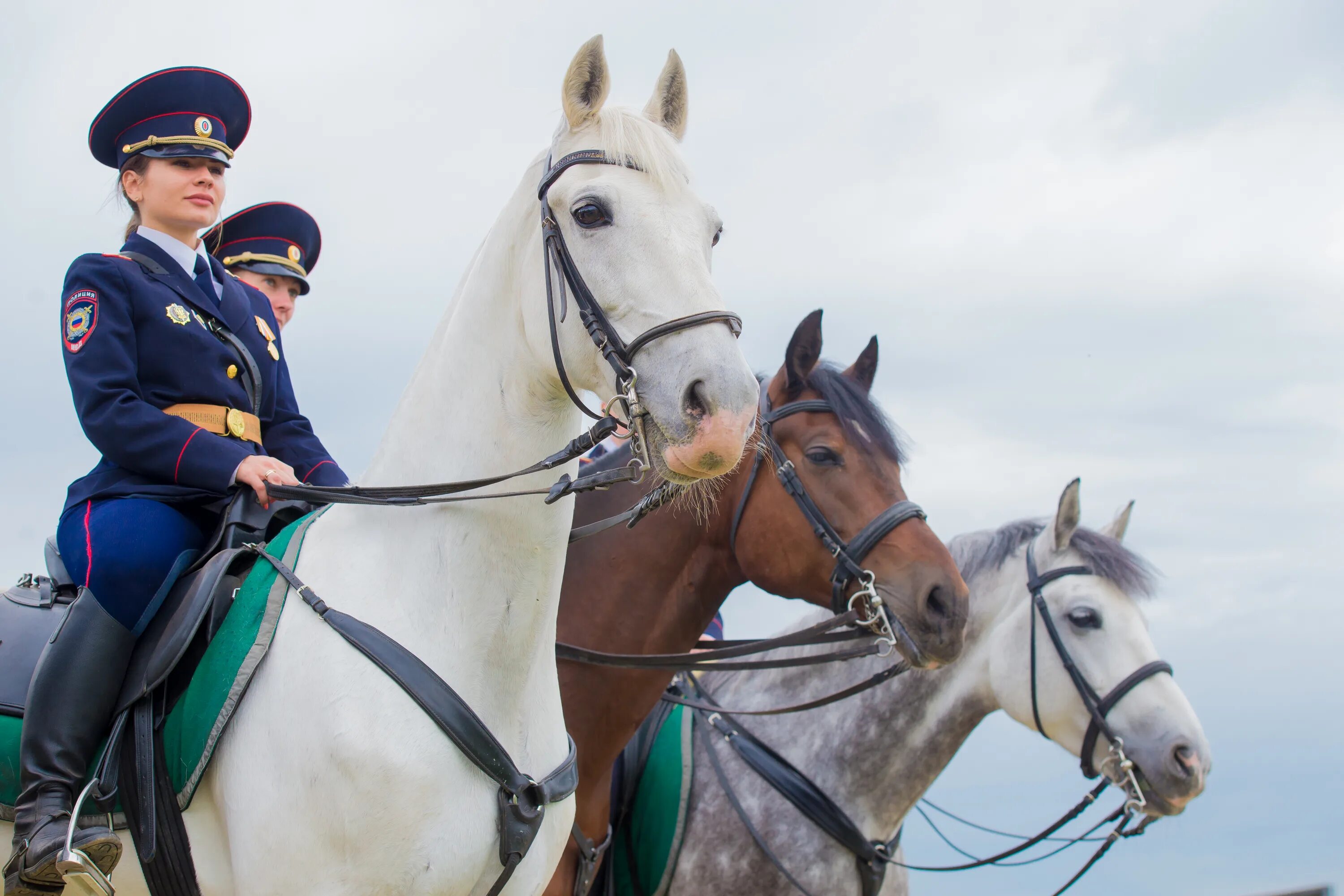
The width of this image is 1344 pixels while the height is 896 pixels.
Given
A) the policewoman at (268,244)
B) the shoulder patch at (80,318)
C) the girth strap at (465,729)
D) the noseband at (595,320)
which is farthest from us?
the policewoman at (268,244)

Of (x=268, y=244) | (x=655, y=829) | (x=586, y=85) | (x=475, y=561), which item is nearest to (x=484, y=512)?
(x=475, y=561)

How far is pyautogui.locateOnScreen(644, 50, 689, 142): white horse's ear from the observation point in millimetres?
3621

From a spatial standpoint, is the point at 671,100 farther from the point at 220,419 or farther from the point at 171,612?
the point at 171,612

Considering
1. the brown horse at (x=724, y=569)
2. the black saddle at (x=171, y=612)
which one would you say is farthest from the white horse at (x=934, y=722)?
the black saddle at (x=171, y=612)

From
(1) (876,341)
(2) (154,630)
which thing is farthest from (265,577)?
(1) (876,341)

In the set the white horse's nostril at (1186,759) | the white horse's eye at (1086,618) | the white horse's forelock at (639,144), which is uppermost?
the white horse's eye at (1086,618)

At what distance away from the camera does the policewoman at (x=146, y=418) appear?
321cm

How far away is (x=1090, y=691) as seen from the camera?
5.81 meters

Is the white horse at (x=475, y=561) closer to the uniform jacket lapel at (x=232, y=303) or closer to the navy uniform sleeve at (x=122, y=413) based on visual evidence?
the navy uniform sleeve at (x=122, y=413)

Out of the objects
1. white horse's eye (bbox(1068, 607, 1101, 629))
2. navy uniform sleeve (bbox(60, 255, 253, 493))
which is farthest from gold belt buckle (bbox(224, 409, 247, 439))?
white horse's eye (bbox(1068, 607, 1101, 629))

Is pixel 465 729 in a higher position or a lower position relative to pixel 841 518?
→ lower

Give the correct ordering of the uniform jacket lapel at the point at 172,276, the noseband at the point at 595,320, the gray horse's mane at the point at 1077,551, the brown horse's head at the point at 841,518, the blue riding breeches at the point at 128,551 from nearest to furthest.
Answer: the noseband at the point at 595,320 → the blue riding breeches at the point at 128,551 → the uniform jacket lapel at the point at 172,276 → the brown horse's head at the point at 841,518 → the gray horse's mane at the point at 1077,551

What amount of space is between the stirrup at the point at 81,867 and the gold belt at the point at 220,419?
1160 millimetres

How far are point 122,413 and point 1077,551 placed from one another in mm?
4893
